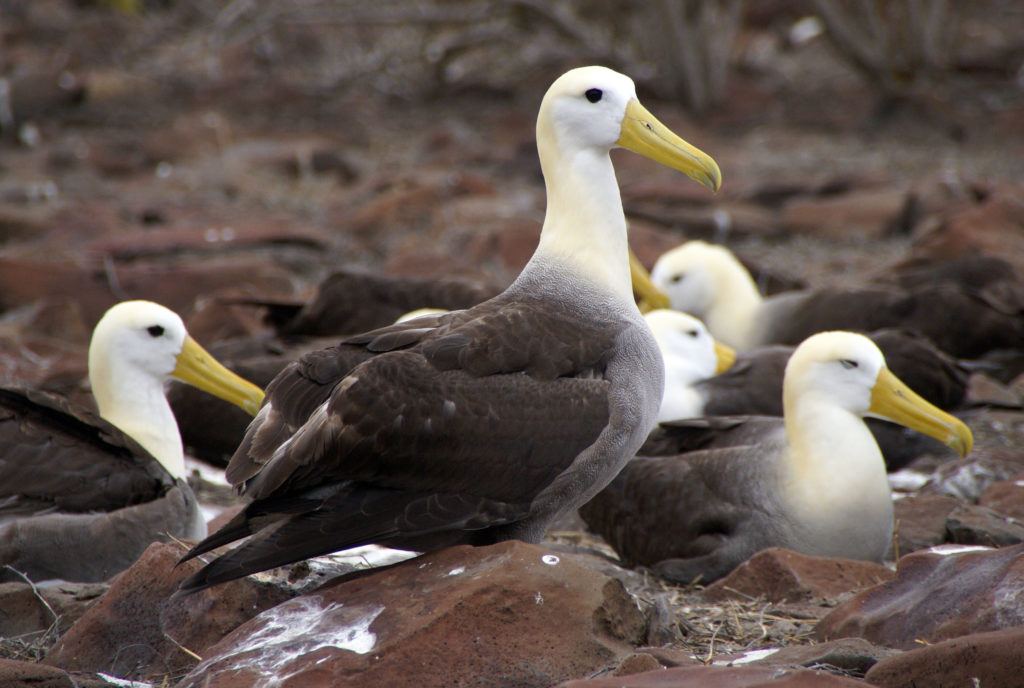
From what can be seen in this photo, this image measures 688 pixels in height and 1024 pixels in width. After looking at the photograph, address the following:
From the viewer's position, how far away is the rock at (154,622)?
11.9 ft

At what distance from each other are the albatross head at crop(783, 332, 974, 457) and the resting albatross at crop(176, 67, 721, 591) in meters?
1.41

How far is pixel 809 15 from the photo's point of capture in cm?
2203

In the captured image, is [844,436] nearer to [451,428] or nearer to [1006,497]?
[1006,497]

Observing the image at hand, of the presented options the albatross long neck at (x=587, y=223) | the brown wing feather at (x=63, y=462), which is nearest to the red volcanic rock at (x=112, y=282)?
the brown wing feather at (x=63, y=462)

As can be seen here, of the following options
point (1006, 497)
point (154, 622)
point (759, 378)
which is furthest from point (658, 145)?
point (759, 378)

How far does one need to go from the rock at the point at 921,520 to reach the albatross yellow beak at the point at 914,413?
227mm

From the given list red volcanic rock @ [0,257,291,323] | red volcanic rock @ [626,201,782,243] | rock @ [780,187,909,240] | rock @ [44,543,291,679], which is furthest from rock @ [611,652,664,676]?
rock @ [780,187,909,240]

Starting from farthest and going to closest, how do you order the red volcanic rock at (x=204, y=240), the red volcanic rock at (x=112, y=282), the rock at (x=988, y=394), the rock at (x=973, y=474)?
1. the red volcanic rock at (x=204, y=240)
2. the red volcanic rock at (x=112, y=282)
3. the rock at (x=988, y=394)
4. the rock at (x=973, y=474)

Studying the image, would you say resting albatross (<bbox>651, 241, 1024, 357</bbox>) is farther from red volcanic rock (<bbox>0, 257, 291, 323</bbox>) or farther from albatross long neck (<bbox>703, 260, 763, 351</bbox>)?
red volcanic rock (<bbox>0, 257, 291, 323</bbox>)

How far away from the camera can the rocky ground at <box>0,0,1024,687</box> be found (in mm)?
3295

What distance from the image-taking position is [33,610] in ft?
13.1

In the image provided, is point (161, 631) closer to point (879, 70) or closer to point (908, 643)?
point (908, 643)

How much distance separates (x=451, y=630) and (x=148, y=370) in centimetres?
258

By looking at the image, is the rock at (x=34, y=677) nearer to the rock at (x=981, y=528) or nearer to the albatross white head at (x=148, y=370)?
the albatross white head at (x=148, y=370)
